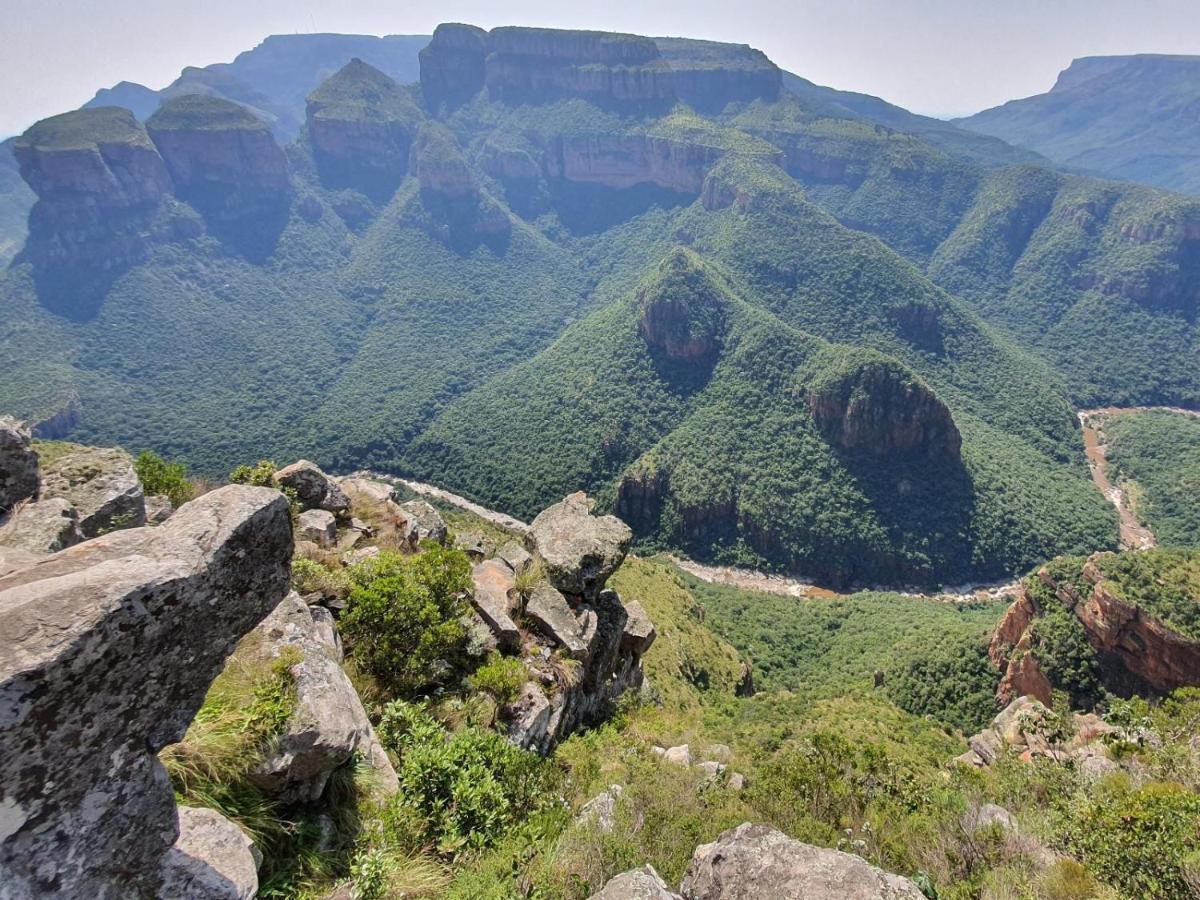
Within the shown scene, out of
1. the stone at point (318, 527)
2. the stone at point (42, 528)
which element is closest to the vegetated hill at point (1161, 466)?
the stone at point (318, 527)

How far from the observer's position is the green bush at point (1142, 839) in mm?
9156

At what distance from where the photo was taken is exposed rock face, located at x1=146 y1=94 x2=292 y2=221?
15012 centimetres

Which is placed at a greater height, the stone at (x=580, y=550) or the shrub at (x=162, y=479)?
the shrub at (x=162, y=479)

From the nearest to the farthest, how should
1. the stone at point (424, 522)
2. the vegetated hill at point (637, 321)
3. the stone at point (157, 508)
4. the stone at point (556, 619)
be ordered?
the stone at point (556, 619) → the stone at point (157, 508) → the stone at point (424, 522) → the vegetated hill at point (637, 321)

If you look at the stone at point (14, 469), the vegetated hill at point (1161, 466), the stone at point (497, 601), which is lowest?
the vegetated hill at point (1161, 466)

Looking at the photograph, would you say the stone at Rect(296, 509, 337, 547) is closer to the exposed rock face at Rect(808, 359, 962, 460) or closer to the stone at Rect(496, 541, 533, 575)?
the stone at Rect(496, 541, 533, 575)

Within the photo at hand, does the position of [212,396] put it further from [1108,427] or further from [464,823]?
[1108,427]

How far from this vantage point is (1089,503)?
7788 cm

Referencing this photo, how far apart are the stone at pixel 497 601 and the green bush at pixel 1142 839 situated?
13338 millimetres

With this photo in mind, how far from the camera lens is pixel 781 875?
8383 millimetres

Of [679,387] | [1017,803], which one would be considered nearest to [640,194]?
[679,387]

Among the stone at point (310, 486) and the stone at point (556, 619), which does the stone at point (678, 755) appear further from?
the stone at point (310, 486)

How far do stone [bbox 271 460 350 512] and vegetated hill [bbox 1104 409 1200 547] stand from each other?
311 ft

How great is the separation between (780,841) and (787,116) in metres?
219
